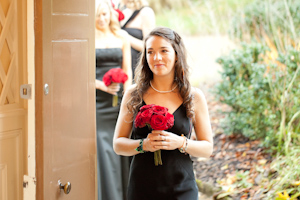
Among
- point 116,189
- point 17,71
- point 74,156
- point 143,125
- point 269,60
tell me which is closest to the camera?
point 143,125

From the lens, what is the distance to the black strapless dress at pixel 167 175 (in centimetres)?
300

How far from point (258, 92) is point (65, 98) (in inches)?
136

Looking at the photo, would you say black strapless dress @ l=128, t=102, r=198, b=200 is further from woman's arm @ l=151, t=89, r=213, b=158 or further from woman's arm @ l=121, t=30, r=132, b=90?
woman's arm @ l=121, t=30, r=132, b=90

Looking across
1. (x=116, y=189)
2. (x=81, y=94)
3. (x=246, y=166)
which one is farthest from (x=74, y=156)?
(x=246, y=166)

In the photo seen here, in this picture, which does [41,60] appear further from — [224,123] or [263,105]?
[224,123]

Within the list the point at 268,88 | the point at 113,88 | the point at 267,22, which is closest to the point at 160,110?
the point at 113,88

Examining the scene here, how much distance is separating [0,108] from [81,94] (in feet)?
2.01

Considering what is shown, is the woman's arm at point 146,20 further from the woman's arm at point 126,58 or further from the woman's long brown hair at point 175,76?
the woman's long brown hair at point 175,76

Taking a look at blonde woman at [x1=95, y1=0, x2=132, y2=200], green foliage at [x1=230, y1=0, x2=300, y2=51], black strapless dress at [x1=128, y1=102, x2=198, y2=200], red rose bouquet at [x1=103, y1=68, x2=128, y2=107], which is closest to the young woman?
black strapless dress at [x1=128, y1=102, x2=198, y2=200]

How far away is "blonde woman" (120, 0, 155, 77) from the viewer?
5.55 m

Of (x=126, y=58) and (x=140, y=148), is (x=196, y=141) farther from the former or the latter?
(x=126, y=58)

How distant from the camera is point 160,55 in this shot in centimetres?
303

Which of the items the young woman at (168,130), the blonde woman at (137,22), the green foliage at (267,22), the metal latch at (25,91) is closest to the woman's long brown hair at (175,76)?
the young woman at (168,130)

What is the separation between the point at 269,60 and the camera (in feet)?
21.2
